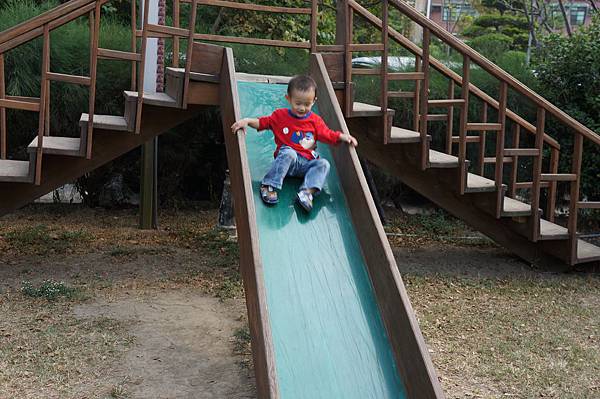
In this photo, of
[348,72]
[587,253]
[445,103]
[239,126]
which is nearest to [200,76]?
[348,72]

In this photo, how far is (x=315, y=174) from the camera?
4.94 m

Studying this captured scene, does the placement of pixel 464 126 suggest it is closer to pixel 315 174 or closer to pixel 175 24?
pixel 315 174

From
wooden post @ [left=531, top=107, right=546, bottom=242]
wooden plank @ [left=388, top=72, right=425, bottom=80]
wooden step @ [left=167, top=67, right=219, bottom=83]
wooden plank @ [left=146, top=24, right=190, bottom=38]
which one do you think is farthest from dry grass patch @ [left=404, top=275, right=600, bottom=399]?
wooden plank @ [left=146, top=24, right=190, bottom=38]

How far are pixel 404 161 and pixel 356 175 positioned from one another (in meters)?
2.18

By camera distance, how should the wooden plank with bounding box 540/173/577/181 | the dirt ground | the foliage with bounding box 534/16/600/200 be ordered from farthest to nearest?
the foliage with bounding box 534/16/600/200, the wooden plank with bounding box 540/173/577/181, the dirt ground

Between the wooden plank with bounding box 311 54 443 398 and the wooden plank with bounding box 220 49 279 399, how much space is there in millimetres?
699

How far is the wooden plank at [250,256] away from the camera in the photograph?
11.1 feet

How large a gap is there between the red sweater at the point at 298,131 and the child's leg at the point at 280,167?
11 cm

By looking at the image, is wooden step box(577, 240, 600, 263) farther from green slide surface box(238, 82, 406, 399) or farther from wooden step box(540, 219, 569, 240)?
green slide surface box(238, 82, 406, 399)

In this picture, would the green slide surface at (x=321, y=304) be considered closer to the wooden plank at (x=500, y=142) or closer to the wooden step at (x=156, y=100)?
the wooden step at (x=156, y=100)

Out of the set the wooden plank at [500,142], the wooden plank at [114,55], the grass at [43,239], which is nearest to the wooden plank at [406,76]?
the wooden plank at [500,142]

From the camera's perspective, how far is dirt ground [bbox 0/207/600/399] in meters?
4.48

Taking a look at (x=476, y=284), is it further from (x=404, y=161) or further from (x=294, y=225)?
(x=294, y=225)

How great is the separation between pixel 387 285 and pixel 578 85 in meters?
5.37
